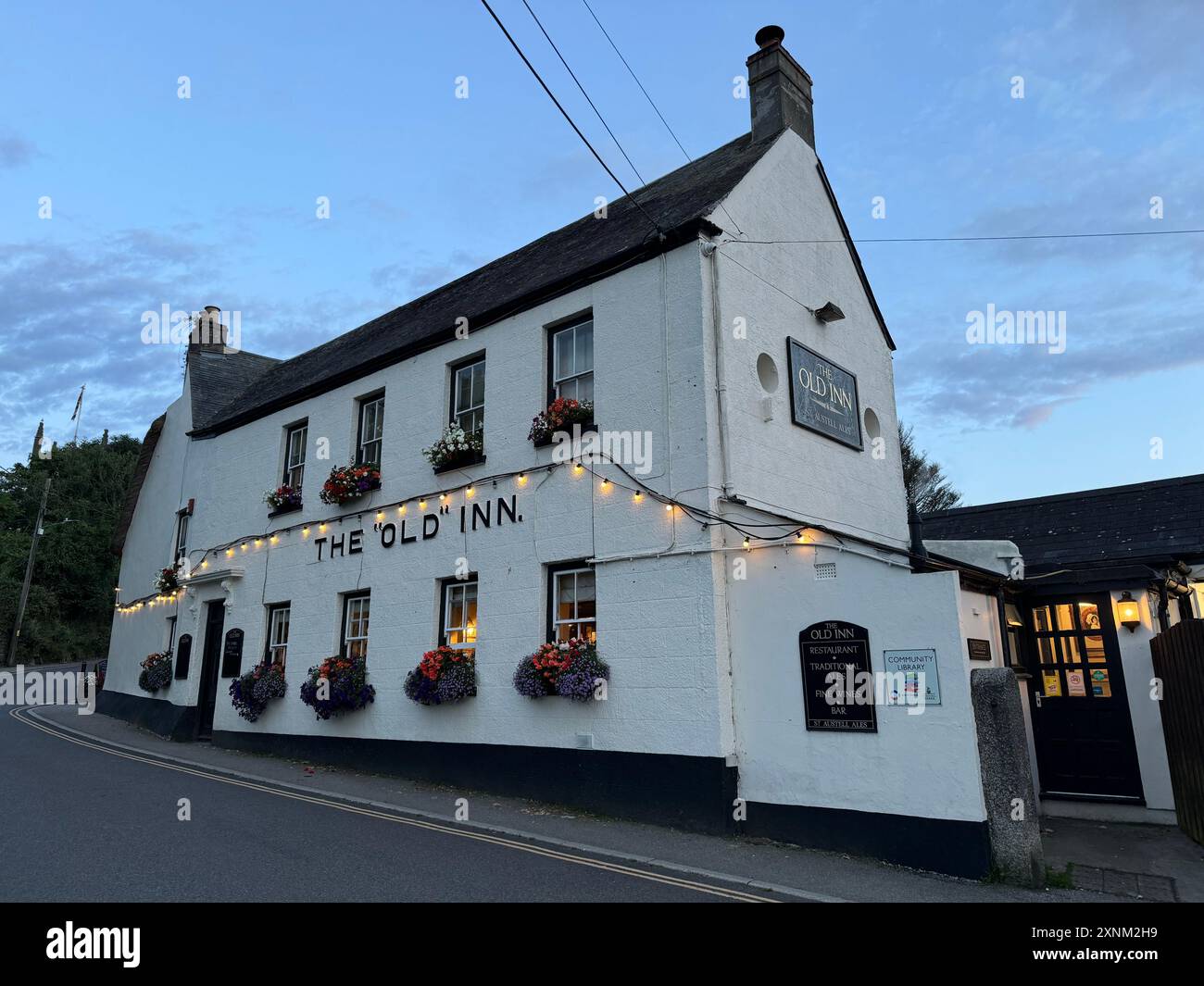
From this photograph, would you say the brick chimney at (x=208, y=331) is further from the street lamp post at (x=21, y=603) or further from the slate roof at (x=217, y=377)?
the street lamp post at (x=21, y=603)

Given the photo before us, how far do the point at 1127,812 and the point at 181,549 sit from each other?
771 inches

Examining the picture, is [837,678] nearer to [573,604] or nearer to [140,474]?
[573,604]

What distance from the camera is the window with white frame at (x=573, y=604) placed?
406 inches

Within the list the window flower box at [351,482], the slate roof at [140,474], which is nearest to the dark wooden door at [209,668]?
the window flower box at [351,482]

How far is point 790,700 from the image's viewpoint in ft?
27.6

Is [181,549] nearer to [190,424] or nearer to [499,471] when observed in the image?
[190,424]

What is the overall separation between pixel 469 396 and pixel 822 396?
18.1 feet

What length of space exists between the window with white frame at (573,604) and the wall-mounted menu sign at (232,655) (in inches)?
327

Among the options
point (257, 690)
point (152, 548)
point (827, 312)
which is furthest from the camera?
point (152, 548)

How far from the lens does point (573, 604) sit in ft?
34.5

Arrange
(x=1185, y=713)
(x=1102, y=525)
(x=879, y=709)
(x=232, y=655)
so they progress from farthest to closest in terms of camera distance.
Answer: (x=232, y=655), (x=1102, y=525), (x=1185, y=713), (x=879, y=709)

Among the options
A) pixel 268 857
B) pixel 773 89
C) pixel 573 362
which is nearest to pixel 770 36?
pixel 773 89

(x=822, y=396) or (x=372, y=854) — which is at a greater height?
(x=822, y=396)
